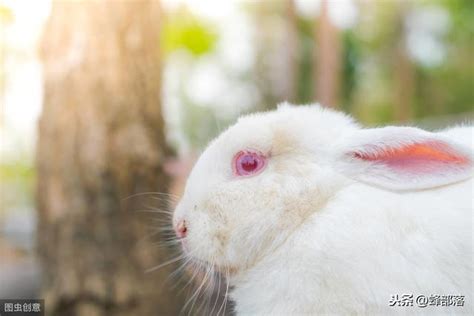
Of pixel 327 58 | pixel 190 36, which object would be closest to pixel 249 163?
pixel 327 58

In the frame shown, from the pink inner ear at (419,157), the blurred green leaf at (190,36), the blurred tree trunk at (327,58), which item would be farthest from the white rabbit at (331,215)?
the blurred green leaf at (190,36)

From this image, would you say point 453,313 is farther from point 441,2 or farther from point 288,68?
point 441,2

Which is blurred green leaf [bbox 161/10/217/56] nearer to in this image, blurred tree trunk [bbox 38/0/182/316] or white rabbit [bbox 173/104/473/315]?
blurred tree trunk [bbox 38/0/182/316]

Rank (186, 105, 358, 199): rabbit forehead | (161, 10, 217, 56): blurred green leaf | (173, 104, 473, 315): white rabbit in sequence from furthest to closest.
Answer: (161, 10, 217, 56): blurred green leaf
(186, 105, 358, 199): rabbit forehead
(173, 104, 473, 315): white rabbit

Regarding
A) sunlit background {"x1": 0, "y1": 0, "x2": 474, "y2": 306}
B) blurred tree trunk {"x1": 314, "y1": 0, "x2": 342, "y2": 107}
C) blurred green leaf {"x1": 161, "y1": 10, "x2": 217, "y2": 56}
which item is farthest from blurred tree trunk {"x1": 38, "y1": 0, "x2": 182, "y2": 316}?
blurred green leaf {"x1": 161, "y1": 10, "x2": 217, "y2": 56}

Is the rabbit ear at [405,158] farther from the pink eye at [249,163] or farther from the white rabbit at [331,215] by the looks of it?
the pink eye at [249,163]

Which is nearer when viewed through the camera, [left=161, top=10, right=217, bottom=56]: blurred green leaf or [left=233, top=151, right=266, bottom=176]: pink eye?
[left=233, top=151, right=266, bottom=176]: pink eye
